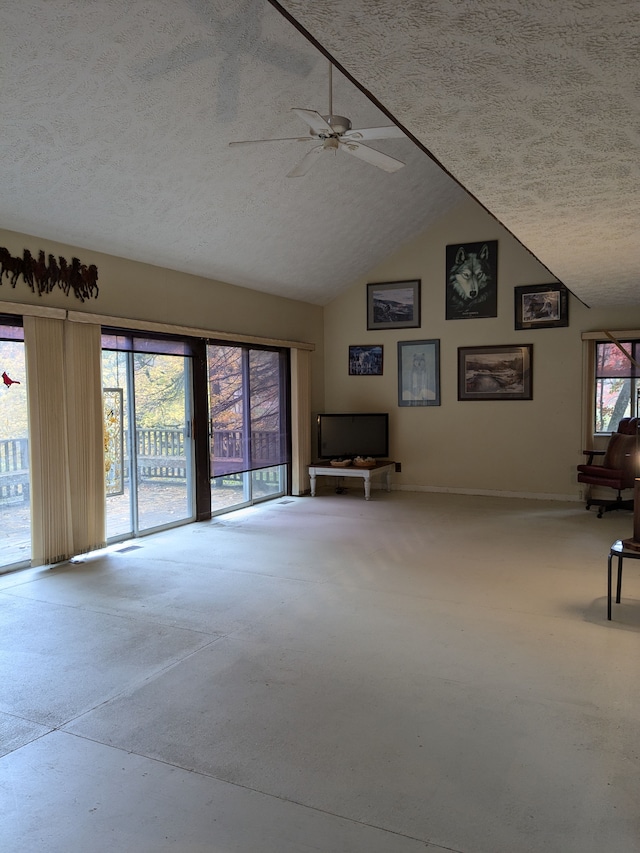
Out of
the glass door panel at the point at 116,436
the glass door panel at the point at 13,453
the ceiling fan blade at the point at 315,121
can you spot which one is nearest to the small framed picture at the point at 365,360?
the glass door panel at the point at 116,436

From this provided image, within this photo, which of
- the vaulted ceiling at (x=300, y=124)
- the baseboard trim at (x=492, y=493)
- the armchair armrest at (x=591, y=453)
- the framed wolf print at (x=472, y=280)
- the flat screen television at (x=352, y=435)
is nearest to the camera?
the vaulted ceiling at (x=300, y=124)

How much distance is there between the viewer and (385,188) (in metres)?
7.03

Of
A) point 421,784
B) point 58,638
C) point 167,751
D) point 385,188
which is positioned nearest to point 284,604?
point 58,638

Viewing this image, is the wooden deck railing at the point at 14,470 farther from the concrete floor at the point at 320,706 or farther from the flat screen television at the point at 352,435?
the flat screen television at the point at 352,435

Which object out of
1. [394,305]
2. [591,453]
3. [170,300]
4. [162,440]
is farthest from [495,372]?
[162,440]

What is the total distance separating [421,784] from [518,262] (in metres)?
7.18

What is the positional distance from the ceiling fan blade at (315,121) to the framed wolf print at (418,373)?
5096 millimetres

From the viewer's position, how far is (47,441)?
16.9 feet

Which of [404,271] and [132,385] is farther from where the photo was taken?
[404,271]

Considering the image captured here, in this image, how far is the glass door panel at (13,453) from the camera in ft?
16.5

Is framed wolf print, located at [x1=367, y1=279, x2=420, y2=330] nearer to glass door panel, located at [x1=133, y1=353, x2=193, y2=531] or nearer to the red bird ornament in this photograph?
glass door panel, located at [x1=133, y1=353, x2=193, y2=531]

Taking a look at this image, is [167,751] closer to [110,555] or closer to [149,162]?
[110,555]

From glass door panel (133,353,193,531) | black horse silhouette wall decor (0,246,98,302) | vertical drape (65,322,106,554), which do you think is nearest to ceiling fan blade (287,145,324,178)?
black horse silhouette wall decor (0,246,98,302)

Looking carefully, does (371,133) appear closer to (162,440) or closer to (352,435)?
(162,440)
